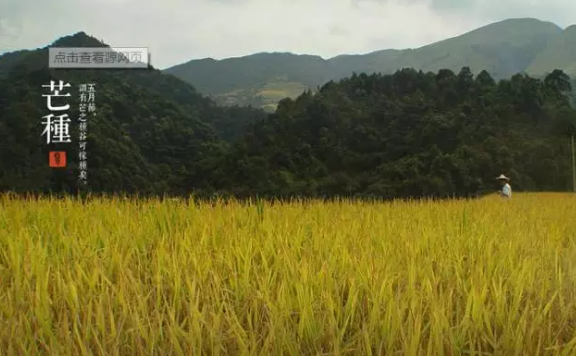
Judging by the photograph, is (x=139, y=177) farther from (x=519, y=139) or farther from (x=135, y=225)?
(x=135, y=225)

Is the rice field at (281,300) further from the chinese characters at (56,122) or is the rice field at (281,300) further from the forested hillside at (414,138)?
the forested hillside at (414,138)

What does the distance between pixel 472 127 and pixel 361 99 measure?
64.1 ft

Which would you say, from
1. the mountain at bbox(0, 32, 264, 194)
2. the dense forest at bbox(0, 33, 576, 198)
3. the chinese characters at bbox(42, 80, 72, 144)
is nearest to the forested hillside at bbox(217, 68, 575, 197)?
the dense forest at bbox(0, 33, 576, 198)

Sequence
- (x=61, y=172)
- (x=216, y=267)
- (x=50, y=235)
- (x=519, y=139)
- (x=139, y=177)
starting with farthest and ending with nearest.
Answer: (x=519, y=139)
(x=139, y=177)
(x=61, y=172)
(x=50, y=235)
(x=216, y=267)

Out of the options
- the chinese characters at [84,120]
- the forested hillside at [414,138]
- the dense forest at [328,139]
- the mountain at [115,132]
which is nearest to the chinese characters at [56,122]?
the chinese characters at [84,120]

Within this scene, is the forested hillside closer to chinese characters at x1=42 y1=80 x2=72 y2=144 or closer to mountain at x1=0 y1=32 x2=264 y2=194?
mountain at x1=0 y1=32 x2=264 y2=194

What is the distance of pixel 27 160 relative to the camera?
41969 mm

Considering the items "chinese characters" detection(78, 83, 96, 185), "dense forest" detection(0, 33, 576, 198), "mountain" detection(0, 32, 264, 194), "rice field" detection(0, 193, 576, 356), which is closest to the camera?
"rice field" detection(0, 193, 576, 356)

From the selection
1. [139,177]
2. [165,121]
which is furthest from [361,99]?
[139,177]

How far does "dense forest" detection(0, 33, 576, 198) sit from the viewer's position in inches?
1708

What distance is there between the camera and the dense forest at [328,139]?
43375 millimetres

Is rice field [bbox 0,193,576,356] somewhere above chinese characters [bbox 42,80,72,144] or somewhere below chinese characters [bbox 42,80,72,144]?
below

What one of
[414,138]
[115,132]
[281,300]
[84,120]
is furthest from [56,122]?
[414,138]

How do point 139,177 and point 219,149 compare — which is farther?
point 219,149
